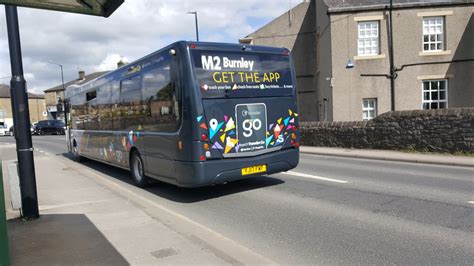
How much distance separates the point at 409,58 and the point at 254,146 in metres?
16.8

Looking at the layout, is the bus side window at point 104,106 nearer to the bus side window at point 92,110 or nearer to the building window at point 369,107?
the bus side window at point 92,110

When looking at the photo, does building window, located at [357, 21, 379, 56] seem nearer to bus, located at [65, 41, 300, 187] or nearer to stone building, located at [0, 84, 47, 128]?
bus, located at [65, 41, 300, 187]

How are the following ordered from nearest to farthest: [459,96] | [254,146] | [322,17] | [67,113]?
1. [254,146]
2. [67,113]
3. [459,96]
4. [322,17]

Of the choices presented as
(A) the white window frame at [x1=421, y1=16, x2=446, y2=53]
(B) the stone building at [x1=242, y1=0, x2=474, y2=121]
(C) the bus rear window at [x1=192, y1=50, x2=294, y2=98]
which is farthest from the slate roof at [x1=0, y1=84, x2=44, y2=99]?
(C) the bus rear window at [x1=192, y1=50, x2=294, y2=98]

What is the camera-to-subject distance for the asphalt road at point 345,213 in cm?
481

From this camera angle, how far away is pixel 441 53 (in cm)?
2148

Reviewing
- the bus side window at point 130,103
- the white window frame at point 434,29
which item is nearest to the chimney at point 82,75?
the white window frame at point 434,29

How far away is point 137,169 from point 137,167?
0.05m

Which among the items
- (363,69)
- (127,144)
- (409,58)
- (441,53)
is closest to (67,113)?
(127,144)

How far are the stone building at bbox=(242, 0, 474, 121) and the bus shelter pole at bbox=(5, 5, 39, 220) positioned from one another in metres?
17.9

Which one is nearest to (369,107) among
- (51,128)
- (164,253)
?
(164,253)

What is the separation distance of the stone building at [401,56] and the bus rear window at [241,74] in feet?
45.6

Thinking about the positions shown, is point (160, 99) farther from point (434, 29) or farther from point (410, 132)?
point (434, 29)

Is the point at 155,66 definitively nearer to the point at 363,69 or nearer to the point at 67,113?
the point at 67,113
